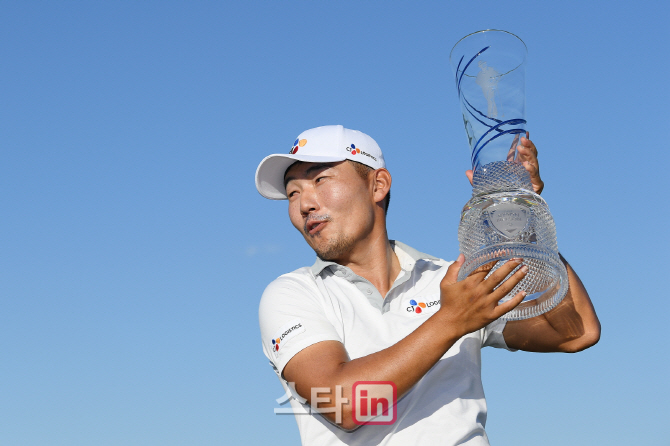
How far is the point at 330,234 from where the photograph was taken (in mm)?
5293

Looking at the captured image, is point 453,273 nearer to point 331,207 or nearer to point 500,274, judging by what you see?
point 500,274

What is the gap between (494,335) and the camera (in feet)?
16.4

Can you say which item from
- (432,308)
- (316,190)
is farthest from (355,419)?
(316,190)

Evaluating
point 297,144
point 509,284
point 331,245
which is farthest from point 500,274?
point 297,144

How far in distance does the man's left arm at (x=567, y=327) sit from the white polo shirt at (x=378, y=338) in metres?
0.21

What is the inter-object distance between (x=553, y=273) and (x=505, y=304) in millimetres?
504

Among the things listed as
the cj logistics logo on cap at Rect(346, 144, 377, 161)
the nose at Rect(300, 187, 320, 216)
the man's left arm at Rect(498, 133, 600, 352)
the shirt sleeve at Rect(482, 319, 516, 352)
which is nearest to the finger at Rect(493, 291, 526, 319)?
the man's left arm at Rect(498, 133, 600, 352)

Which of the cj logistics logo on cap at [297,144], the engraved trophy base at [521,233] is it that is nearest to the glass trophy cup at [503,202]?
the engraved trophy base at [521,233]

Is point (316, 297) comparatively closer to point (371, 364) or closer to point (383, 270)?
point (383, 270)

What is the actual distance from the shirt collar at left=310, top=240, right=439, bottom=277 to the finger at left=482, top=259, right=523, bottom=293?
197 centimetres

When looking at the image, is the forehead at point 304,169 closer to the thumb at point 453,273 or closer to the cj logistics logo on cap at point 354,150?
the cj logistics logo on cap at point 354,150

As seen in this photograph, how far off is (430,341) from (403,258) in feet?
6.76

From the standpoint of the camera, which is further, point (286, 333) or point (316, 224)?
point (316, 224)

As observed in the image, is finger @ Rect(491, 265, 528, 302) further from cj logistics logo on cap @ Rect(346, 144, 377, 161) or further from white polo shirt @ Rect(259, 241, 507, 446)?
cj logistics logo on cap @ Rect(346, 144, 377, 161)
